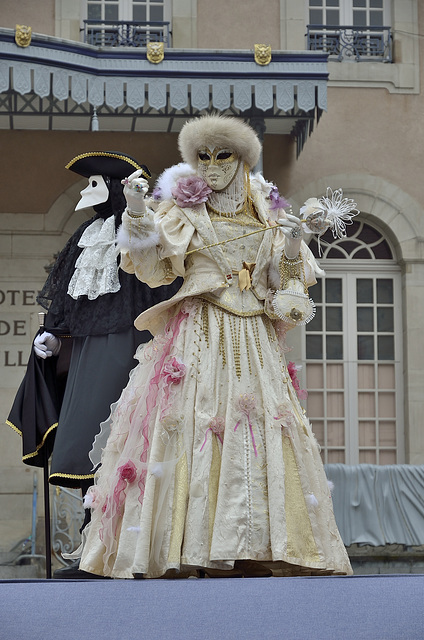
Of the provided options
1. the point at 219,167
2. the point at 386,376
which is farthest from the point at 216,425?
the point at 386,376

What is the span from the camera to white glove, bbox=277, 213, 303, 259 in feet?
16.5

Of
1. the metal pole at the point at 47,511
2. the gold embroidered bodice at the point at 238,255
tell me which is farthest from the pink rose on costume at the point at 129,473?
the metal pole at the point at 47,511

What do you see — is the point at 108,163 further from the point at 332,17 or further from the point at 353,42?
the point at 332,17

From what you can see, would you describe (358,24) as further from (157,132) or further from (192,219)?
(192,219)

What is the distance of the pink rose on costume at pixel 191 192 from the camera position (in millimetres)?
5250

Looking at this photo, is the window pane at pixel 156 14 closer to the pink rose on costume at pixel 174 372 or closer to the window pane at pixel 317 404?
the window pane at pixel 317 404

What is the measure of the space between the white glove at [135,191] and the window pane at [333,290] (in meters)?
6.90

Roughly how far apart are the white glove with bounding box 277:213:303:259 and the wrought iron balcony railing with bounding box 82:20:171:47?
723 cm

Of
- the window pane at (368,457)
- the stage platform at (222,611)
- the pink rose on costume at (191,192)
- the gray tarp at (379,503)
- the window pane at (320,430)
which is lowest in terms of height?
the stage platform at (222,611)

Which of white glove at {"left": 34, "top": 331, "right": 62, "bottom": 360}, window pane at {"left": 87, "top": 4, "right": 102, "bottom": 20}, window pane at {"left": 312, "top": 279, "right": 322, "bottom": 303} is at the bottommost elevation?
white glove at {"left": 34, "top": 331, "right": 62, "bottom": 360}

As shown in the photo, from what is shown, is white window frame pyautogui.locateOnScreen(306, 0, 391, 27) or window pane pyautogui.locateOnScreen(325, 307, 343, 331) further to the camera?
white window frame pyautogui.locateOnScreen(306, 0, 391, 27)

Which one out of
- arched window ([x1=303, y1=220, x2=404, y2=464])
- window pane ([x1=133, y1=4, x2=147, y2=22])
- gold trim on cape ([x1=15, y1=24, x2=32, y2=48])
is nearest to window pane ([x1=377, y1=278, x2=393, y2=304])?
arched window ([x1=303, y1=220, x2=404, y2=464])

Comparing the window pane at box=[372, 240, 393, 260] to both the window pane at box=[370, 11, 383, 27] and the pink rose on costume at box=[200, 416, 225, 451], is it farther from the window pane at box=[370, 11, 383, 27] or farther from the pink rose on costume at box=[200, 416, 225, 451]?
the pink rose on costume at box=[200, 416, 225, 451]

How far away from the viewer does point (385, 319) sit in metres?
11.8
